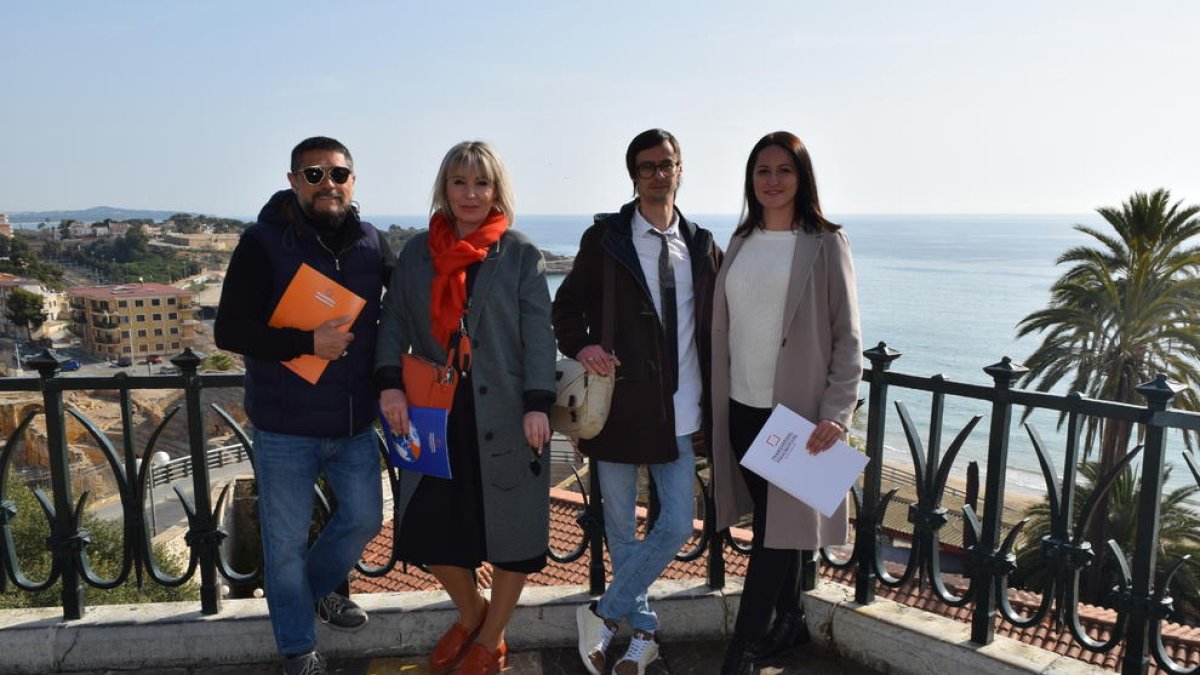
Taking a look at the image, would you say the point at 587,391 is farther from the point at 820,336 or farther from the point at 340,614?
the point at 340,614

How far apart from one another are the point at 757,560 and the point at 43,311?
9662 centimetres

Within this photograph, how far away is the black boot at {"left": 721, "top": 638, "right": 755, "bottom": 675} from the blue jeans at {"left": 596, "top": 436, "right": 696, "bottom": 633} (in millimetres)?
303

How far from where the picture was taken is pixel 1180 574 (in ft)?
49.4

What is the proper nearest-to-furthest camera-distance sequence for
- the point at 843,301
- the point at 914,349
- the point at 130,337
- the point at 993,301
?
the point at 843,301 < the point at 914,349 < the point at 130,337 < the point at 993,301

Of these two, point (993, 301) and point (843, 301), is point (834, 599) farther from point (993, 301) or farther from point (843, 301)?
point (993, 301)

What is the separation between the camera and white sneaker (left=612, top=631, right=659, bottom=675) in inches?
124

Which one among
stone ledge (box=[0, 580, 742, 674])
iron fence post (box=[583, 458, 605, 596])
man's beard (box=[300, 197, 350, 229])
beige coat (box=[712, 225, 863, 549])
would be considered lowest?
stone ledge (box=[0, 580, 742, 674])

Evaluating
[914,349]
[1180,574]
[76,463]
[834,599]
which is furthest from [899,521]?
[914,349]

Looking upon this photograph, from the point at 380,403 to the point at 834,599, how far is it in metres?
2.04

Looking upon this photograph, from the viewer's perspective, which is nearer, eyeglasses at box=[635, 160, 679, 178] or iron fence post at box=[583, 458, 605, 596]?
eyeglasses at box=[635, 160, 679, 178]

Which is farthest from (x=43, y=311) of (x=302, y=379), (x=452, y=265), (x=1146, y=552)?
(x=1146, y=552)

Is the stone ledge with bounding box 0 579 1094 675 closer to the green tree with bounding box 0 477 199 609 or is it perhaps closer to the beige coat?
the beige coat

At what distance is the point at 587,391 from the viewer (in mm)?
2975

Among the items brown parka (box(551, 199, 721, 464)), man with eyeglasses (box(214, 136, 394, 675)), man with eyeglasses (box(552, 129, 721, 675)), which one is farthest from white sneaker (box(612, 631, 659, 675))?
man with eyeglasses (box(214, 136, 394, 675))
